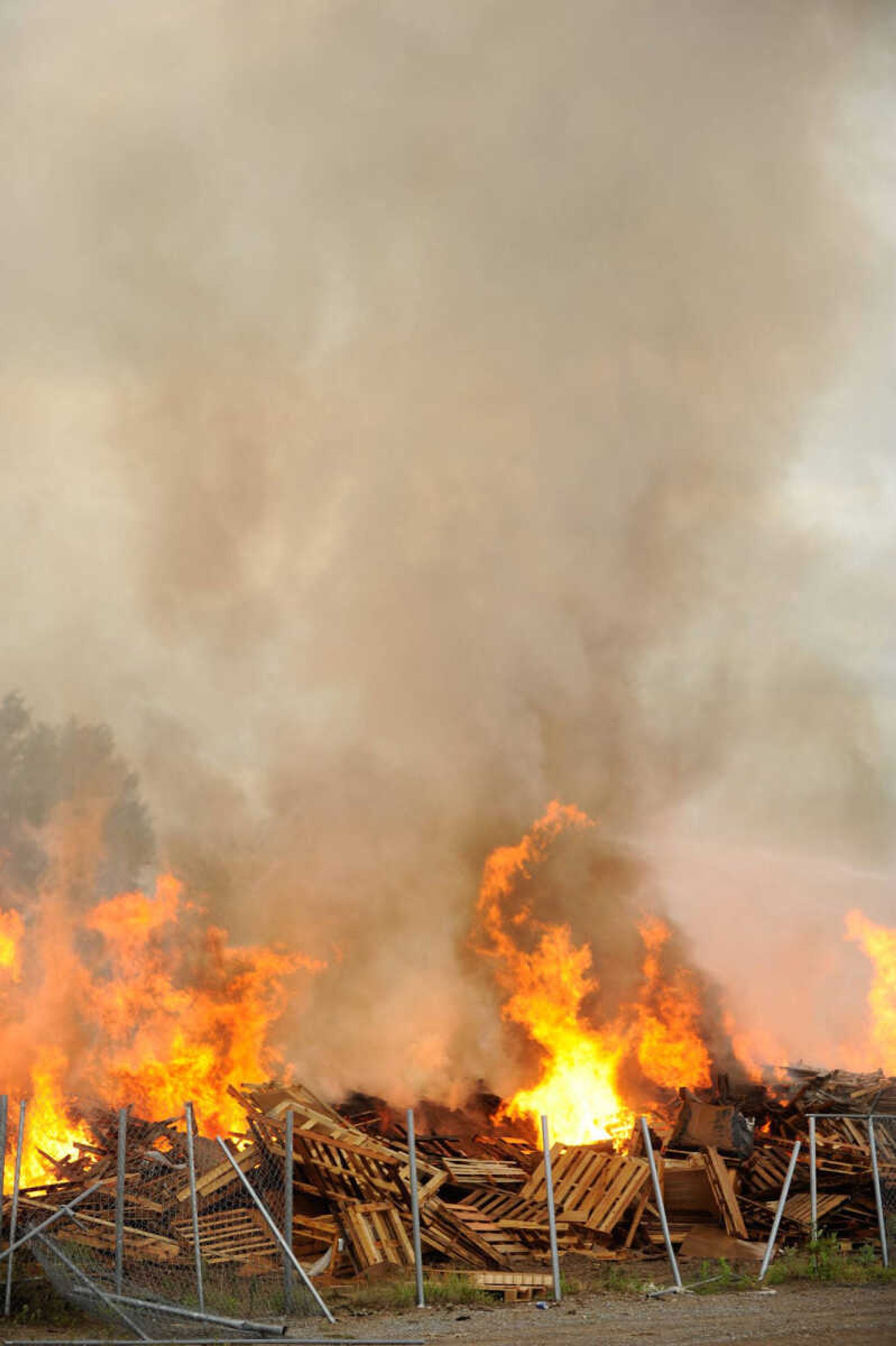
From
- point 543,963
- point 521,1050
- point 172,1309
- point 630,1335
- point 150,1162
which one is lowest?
point 630,1335

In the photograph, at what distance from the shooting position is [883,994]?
46.8 m

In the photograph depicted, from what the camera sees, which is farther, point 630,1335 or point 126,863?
point 126,863

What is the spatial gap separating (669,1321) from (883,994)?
3815 centimetres

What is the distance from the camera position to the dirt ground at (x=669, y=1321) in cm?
1176

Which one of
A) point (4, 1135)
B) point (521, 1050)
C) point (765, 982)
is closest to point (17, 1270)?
point (4, 1135)

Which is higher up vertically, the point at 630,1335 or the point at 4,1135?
the point at 4,1135

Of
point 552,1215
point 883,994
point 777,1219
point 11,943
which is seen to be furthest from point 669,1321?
point 883,994

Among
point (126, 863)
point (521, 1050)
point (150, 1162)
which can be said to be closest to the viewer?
point (150, 1162)

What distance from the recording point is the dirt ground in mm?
11758

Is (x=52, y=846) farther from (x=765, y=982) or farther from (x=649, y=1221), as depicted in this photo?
(x=765, y=982)

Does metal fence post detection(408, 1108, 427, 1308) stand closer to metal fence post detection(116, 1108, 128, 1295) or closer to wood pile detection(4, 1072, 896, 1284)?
wood pile detection(4, 1072, 896, 1284)

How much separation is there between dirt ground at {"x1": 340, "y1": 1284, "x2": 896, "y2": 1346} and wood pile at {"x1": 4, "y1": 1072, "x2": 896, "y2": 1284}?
216 centimetres

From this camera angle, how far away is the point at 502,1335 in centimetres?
1238

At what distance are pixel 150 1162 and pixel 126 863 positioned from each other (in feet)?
73.5
